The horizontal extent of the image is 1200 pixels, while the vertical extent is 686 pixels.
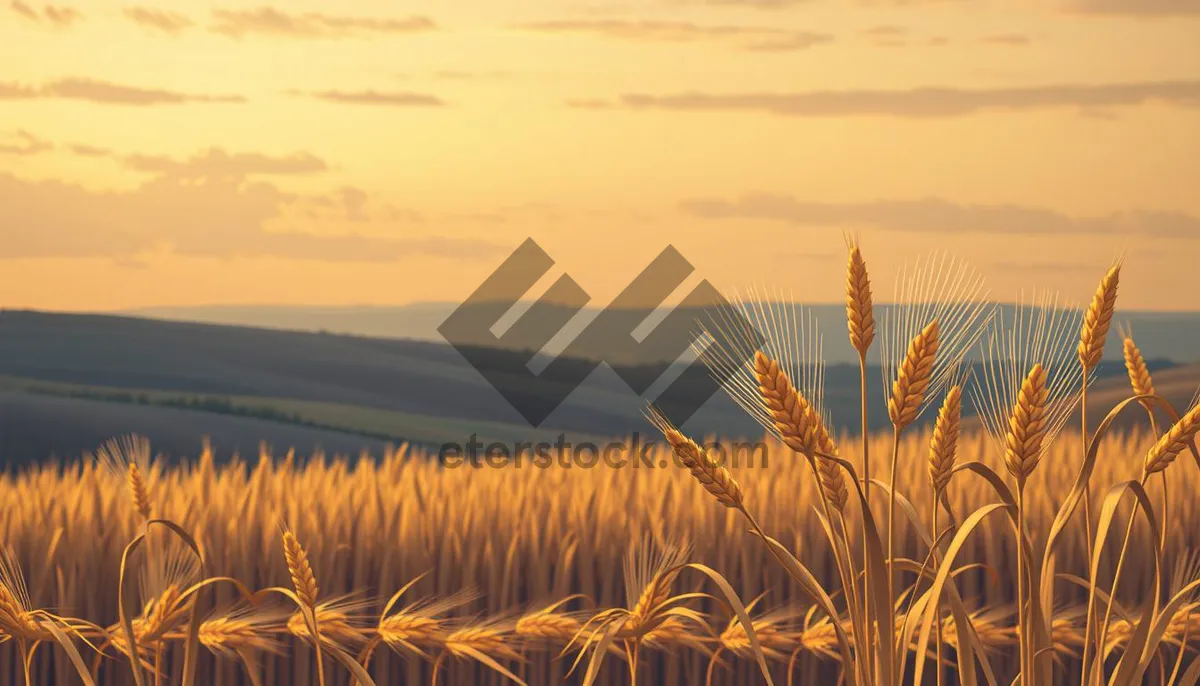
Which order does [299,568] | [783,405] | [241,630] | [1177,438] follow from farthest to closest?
[241,630], [299,568], [1177,438], [783,405]

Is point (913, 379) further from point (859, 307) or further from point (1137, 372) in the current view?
point (1137, 372)

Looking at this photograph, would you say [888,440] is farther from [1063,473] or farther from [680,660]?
[680,660]

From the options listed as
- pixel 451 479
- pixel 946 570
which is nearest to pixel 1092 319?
pixel 946 570

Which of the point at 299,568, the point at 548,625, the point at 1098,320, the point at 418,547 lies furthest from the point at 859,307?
the point at 418,547

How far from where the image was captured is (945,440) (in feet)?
6.00

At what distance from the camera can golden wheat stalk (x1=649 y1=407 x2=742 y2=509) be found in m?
1.63

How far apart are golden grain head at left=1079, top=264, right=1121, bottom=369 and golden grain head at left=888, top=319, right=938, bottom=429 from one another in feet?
1.57

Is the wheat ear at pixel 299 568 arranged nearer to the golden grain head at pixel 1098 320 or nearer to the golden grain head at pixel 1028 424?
the golden grain head at pixel 1028 424

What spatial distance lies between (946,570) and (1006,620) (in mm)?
2317

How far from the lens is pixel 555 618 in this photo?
324 centimetres

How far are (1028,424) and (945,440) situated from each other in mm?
128

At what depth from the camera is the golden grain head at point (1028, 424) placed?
1.77m

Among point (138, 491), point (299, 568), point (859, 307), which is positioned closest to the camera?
point (859, 307)

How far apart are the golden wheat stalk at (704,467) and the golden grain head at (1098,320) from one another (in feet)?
2.59
